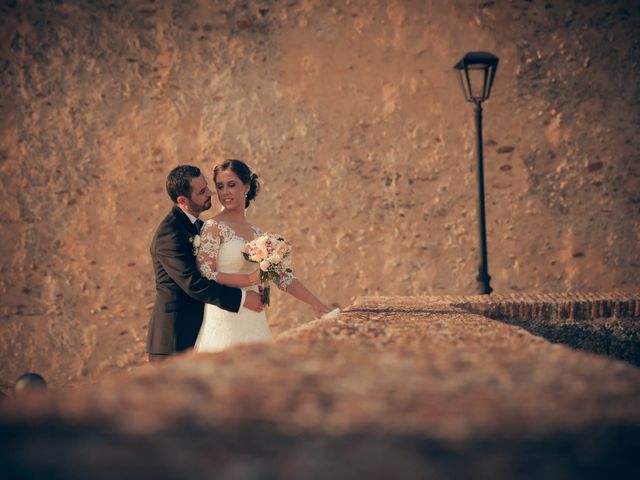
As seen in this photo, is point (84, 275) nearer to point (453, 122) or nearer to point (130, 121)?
point (130, 121)

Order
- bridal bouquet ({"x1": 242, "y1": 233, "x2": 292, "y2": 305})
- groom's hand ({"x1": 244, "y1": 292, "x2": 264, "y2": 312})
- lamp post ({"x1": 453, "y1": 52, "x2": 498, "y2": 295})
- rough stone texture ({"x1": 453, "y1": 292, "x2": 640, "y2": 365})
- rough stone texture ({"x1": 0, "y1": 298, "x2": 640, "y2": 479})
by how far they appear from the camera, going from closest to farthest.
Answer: rough stone texture ({"x1": 0, "y1": 298, "x2": 640, "y2": 479}) < rough stone texture ({"x1": 453, "y1": 292, "x2": 640, "y2": 365}) < bridal bouquet ({"x1": 242, "y1": 233, "x2": 292, "y2": 305}) < groom's hand ({"x1": 244, "y1": 292, "x2": 264, "y2": 312}) < lamp post ({"x1": 453, "y1": 52, "x2": 498, "y2": 295})

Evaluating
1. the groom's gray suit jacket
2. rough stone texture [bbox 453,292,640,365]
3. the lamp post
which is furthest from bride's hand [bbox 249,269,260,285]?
the lamp post

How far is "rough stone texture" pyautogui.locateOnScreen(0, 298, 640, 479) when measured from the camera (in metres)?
0.83

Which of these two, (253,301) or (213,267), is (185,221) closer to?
(213,267)

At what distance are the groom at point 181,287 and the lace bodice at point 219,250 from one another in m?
0.07

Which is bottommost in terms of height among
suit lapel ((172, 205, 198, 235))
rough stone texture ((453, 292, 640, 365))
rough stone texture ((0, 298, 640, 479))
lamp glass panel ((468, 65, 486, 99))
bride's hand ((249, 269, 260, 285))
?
rough stone texture ((453, 292, 640, 365))

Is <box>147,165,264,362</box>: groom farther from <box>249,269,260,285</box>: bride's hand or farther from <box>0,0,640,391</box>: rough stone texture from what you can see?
<box>0,0,640,391</box>: rough stone texture

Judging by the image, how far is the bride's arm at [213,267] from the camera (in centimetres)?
390

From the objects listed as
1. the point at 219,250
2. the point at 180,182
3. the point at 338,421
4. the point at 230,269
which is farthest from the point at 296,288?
the point at 338,421

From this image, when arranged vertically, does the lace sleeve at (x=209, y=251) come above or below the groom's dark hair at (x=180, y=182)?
below

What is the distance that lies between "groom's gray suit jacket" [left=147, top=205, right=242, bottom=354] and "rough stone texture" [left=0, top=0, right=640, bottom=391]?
3.33m

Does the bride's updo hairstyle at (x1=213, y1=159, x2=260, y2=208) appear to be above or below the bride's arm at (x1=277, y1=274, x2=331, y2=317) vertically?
above

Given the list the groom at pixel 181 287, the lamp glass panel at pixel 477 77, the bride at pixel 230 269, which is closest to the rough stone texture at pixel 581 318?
the bride at pixel 230 269

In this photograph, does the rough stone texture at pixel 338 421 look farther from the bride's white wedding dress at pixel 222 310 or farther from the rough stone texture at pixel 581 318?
the bride's white wedding dress at pixel 222 310
